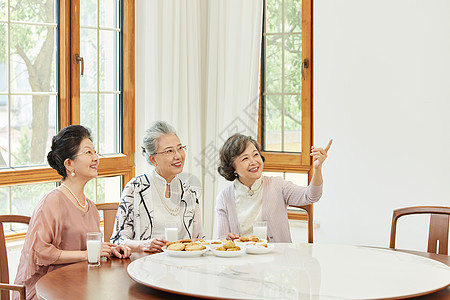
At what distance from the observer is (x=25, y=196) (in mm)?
3797

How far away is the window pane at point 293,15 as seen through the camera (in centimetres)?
442

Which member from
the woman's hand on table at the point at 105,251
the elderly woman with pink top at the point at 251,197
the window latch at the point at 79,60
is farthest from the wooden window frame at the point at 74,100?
the woman's hand on table at the point at 105,251

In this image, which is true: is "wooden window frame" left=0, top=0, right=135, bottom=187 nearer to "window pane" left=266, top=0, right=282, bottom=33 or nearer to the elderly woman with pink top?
"window pane" left=266, top=0, right=282, bottom=33

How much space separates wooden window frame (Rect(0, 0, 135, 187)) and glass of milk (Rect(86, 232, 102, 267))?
149 cm

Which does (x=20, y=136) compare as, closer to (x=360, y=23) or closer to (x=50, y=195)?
(x=50, y=195)

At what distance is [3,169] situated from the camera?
364 centimetres

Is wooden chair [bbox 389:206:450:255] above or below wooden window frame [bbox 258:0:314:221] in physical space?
below

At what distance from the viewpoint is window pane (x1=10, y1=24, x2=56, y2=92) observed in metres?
3.69

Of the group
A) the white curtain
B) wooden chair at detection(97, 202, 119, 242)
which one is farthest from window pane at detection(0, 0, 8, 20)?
wooden chair at detection(97, 202, 119, 242)

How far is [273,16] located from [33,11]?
173cm

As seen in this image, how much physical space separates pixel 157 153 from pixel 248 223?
1.95 ft

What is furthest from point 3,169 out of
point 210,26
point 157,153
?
point 210,26

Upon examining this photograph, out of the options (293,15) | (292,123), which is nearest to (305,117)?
(292,123)

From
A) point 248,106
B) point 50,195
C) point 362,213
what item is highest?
point 248,106
